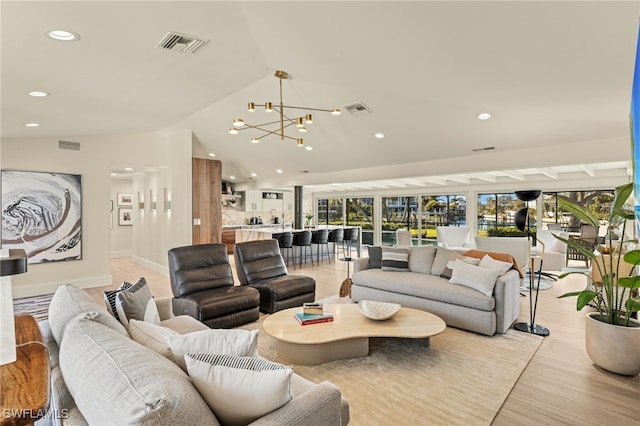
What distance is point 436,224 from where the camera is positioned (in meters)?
10.4

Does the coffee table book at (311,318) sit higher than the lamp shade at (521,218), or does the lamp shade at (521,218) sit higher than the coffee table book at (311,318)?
the lamp shade at (521,218)

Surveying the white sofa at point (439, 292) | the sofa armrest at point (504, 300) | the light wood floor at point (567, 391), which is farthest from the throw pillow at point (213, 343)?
the sofa armrest at point (504, 300)

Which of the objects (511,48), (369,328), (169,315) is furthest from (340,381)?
(511,48)

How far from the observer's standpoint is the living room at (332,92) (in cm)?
221

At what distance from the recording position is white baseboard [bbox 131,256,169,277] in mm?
7228

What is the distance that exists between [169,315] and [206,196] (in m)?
5.27

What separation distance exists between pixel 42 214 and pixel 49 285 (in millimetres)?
1222

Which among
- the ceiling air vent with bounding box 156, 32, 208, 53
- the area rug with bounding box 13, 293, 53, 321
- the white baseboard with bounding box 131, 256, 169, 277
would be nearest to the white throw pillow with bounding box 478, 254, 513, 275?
the ceiling air vent with bounding box 156, 32, 208, 53

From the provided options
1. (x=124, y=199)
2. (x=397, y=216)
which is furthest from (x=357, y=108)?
(x=124, y=199)

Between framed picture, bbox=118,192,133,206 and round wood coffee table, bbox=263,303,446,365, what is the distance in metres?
8.30

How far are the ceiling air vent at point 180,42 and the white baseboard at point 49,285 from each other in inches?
200

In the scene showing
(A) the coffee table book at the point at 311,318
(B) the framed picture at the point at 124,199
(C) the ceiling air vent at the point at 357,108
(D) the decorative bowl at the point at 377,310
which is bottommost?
(A) the coffee table book at the point at 311,318

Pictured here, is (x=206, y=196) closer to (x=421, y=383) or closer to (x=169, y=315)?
(x=169, y=315)

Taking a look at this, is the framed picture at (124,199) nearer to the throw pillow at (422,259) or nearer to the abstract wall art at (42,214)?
the abstract wall art at (42,214)
